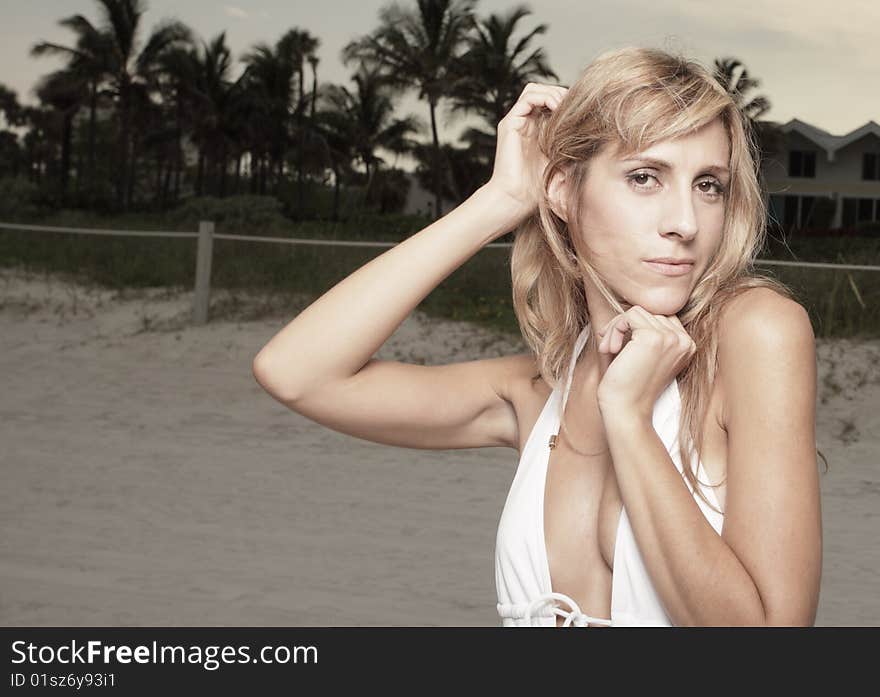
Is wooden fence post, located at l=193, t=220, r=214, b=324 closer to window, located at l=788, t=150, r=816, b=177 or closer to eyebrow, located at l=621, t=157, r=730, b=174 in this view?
eyebrow, located at l=621, t=157, r=730, b=174

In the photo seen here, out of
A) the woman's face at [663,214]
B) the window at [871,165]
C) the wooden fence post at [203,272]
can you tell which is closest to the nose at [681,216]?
the woman's face at [663,214]

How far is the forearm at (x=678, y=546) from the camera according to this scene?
110 cm

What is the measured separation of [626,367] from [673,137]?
0.26 metres

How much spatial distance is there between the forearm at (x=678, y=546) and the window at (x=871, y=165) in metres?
36.6

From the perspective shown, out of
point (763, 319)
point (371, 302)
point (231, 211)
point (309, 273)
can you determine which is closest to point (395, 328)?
point (371, 302)

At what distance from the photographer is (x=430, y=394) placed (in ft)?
5.43

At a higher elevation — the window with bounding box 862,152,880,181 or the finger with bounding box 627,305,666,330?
the window with bounding box 862,152,880,181

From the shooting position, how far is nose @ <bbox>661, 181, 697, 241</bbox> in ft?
4.14

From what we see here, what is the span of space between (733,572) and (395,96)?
39167mm

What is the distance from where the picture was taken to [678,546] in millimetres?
1106

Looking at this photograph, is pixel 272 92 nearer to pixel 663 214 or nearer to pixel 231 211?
pixel 231 211

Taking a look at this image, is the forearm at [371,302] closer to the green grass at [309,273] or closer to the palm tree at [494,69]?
the green grass at [309,273]

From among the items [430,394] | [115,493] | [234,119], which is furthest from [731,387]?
[234,119]

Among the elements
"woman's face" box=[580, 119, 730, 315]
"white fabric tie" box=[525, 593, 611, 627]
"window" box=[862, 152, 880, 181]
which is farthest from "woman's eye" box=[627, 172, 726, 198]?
"window" box=[862, 152, 880, 181]
